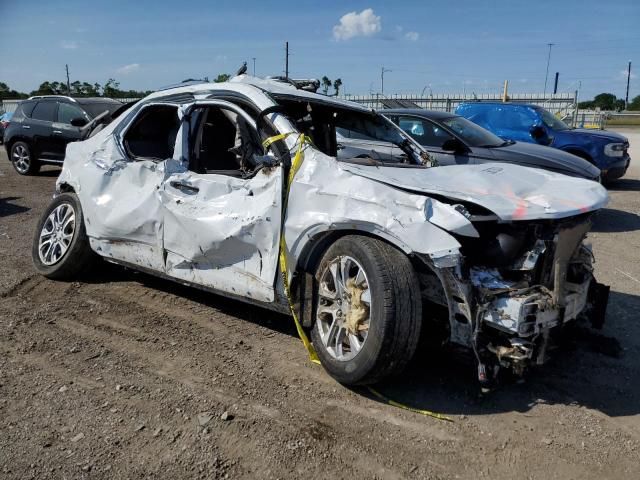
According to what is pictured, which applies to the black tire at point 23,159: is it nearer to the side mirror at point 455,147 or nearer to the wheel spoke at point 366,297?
the side mirror at point 455,147

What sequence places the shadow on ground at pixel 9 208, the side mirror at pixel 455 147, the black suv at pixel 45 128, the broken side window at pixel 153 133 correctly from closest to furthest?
1. the broken side window at pixel 153 133
2. the side mirror at pixel 455 147
3. the shadow on ground at pixel 9 208
4. the black suv at pixel 45 128

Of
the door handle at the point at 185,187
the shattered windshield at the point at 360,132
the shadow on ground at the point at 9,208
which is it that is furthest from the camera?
the shadow on ground at the point at 9,208

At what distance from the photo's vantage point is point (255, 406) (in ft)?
11.0

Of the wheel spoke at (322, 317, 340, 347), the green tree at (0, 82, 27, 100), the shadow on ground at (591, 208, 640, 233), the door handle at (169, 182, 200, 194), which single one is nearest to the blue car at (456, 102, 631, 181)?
the shadow on ground at (591, 208, 640, 233)

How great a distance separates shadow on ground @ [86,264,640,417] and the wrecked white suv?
30 cm

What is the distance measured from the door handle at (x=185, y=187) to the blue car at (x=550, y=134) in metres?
8.84

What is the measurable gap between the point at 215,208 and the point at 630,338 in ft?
10.7

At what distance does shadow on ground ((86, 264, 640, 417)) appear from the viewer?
345 cm

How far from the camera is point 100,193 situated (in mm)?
4949

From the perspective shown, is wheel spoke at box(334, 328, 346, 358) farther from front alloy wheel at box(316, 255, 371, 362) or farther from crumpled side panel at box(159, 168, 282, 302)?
crumpled side panel at box(159, 168, 282, 302)

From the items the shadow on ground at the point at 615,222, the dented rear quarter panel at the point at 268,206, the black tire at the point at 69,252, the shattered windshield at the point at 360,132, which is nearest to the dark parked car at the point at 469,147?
the shadow on ground at the point at 615,222

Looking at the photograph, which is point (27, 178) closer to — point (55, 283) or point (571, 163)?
point (55, 283)

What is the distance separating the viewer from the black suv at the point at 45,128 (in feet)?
40.4

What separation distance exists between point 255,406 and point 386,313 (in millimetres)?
930
